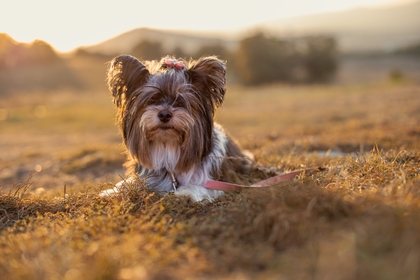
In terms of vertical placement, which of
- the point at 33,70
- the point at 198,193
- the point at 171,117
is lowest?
the point at 198,193

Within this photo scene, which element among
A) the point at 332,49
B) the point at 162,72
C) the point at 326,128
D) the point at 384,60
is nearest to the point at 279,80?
the point at 332,49

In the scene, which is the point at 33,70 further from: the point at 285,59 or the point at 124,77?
the point at 124,77

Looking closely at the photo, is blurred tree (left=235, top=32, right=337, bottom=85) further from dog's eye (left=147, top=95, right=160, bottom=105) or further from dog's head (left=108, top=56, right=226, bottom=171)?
dog's eye (left=147, top=95, right=160, bottom=105)

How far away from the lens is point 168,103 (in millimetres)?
5125

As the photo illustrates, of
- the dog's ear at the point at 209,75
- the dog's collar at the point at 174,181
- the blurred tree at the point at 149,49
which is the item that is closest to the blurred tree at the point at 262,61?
the blurred tree at the point at 149,49

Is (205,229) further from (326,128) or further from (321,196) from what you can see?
(326,128)

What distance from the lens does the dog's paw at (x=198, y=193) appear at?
488cm

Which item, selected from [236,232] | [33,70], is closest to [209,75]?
[236,232]

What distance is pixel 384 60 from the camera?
2260 inches

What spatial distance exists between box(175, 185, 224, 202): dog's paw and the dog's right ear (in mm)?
1375

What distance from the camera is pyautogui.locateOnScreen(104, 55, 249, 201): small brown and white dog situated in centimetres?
508

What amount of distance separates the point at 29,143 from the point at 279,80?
35465 millimetres

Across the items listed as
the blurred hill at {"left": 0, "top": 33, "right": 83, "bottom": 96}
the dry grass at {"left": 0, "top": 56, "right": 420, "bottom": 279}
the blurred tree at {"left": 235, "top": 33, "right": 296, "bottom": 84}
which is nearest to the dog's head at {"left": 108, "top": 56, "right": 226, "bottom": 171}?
the dry grass at {"left": 0, "top": 56, "right": 420, "bottom": 279}

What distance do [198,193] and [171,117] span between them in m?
0.98
